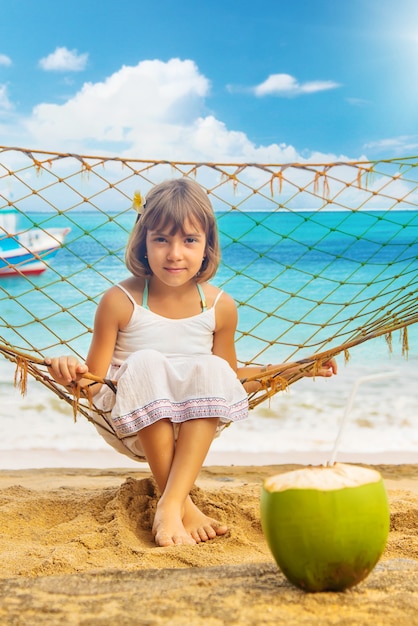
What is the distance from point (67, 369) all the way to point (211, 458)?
4.87ft

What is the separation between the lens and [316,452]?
2980 mm

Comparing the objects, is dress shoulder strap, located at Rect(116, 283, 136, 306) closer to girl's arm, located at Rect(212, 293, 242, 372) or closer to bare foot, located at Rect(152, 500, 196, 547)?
girl's arm, located at Rect(212, 293, 242, 372)

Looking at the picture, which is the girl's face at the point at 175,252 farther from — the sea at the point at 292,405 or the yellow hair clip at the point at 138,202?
the sea at the point at 292,405

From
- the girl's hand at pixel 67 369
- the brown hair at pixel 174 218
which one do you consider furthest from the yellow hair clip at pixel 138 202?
the girl's hand at pixel 67 369

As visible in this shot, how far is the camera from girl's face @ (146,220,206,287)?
64.7 inches

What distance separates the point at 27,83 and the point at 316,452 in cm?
831

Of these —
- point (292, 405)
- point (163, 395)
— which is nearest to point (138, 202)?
point (163, 395)

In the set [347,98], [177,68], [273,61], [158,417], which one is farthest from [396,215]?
[158,417]

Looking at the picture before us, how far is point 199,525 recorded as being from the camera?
5.00 ft

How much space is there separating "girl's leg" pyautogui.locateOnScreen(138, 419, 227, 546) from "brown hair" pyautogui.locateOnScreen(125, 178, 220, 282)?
0.42 m

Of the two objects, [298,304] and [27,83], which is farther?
[27,83]

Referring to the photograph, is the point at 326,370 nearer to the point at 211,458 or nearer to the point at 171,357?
the point at 171,357

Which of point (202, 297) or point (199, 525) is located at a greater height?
point (202, 297)

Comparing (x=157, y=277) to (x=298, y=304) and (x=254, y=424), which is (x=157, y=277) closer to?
(x=254, y=424)
